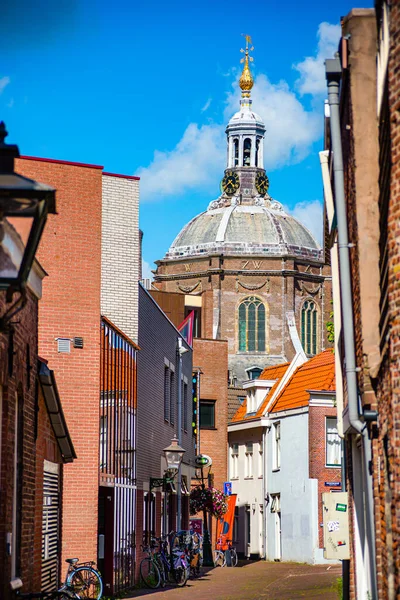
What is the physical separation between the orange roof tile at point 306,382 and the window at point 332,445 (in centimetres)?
115

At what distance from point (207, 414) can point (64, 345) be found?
34348mm

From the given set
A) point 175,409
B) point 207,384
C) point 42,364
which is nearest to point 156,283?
point 207,384

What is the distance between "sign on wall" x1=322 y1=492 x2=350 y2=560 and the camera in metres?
15.2

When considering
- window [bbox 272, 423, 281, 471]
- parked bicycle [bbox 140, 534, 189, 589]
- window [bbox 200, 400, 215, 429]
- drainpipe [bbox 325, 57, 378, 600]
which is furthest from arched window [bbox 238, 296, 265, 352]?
drainpipe [bbox 325, 57, 378, 600]

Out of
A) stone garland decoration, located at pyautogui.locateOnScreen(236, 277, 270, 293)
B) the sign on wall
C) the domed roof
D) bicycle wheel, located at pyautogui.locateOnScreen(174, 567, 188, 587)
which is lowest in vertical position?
bicycle wheel, located at pyautogui.locateOnScreen(174, 567, 188, 587)

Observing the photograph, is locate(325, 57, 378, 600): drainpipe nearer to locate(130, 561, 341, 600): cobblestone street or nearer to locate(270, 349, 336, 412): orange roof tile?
locate(130, 561, 341, 600): cobblestone street

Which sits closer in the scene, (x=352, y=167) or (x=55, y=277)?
(x=352, y=167)

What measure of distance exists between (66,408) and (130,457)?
13.7 ft

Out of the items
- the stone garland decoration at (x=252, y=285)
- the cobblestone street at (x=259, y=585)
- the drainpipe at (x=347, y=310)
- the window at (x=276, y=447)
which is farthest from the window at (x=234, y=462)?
the drainpipe at (x=347, y=310)

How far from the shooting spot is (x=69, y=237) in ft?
70.4

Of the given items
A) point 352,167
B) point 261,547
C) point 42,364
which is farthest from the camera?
point 261,547

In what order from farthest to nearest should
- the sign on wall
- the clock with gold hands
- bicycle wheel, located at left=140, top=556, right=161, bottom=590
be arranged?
the clock with gold hands → bicycle wheel, located at left=140, top=556, right=161, bottom=590 → the sign on wall

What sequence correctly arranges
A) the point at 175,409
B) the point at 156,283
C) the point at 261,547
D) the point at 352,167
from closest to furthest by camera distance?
the point at 352,167 → the point at 175,409 → the point at 261,547 → the point at 156,283

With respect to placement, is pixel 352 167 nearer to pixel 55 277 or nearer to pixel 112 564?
pixel 55 277
